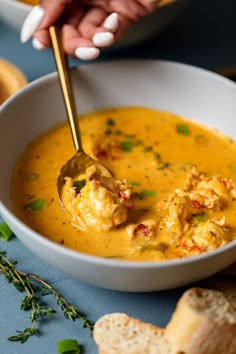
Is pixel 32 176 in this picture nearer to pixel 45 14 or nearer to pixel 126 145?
pixel 126 145

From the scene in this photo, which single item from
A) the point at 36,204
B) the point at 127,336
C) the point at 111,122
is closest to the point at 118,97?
the point at 111,122

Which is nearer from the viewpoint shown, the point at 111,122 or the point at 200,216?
the point at 200,216

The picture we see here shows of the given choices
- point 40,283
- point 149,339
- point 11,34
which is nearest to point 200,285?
point 149,339

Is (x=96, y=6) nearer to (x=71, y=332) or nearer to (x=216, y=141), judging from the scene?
(x=216, y=141)

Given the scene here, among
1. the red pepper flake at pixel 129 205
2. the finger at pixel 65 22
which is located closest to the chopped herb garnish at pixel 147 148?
the red pepper flake at pixel 129 205

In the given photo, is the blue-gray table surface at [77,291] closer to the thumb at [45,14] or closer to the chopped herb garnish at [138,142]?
the thumb at [45,14]

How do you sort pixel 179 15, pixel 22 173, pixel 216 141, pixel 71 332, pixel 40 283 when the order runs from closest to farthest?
pixel 71 332
pixel 40 283
pixel 22 173
pixel 216 141
pixel 179 15
